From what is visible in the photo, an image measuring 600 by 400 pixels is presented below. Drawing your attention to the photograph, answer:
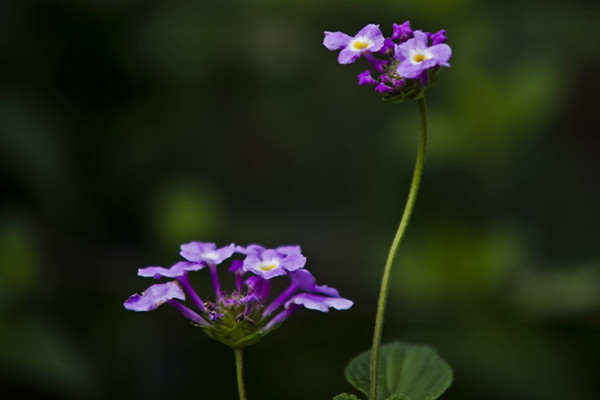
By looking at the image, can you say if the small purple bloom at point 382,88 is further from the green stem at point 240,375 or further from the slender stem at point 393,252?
the green stem at point 240,375

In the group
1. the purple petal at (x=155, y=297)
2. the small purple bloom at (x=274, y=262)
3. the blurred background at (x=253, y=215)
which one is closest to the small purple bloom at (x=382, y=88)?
the small purple bloom at (x=274, y=262)

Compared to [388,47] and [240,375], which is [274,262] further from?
[388,47]

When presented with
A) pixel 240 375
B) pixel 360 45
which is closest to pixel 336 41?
pixel 360 45

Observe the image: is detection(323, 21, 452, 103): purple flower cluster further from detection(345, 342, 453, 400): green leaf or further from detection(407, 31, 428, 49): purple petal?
detection(345, 342, 453, 400): green leaf

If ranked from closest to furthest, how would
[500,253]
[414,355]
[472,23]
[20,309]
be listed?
[414,355] < [20,309] < [500,253] < [472,23]

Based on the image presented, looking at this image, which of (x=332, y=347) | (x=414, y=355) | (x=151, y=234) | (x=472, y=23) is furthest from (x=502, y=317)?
(x=414, y=355)

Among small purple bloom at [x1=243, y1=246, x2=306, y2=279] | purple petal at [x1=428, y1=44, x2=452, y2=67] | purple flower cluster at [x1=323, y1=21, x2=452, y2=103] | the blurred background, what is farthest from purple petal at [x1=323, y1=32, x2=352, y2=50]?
the blurred background

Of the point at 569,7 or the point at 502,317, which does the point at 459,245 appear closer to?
the point at 502,317
